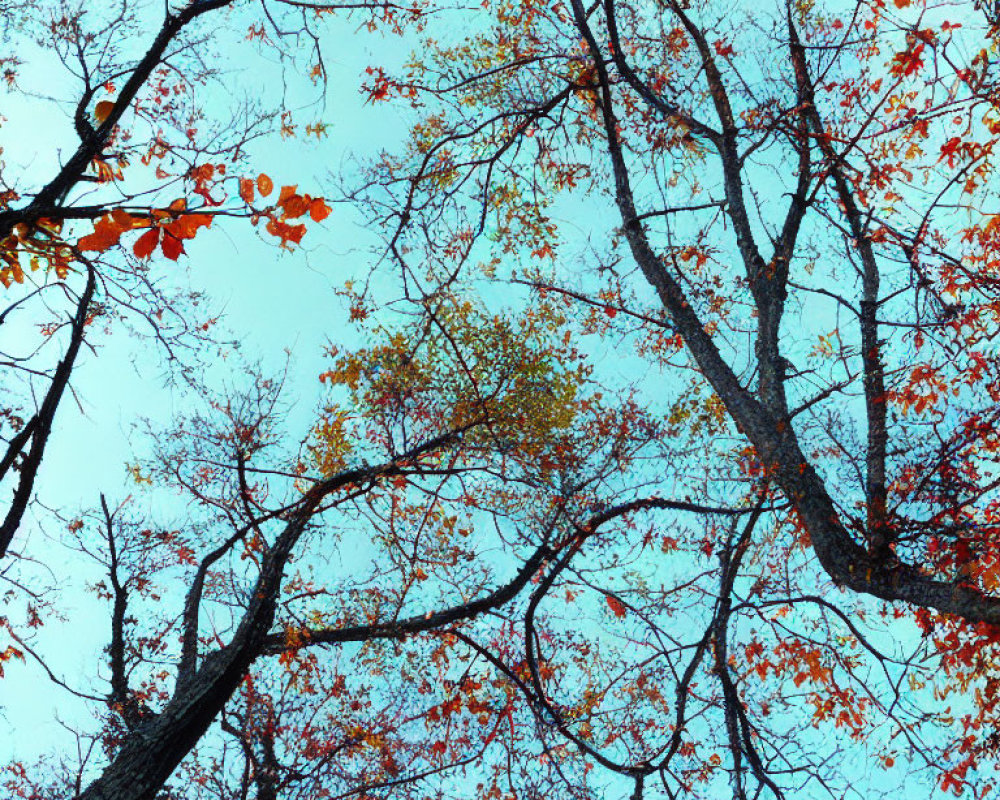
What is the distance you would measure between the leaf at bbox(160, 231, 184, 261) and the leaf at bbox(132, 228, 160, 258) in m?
0.02

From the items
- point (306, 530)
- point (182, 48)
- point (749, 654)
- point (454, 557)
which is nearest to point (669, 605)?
point (749, 654)

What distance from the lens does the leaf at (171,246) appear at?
1728mm

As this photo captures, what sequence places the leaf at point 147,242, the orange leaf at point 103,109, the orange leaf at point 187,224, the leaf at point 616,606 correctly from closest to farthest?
the leaf at point 147,242, the orange leaf at point 187,224, the orange leaf at point 103,109, the leaf at point 616,606

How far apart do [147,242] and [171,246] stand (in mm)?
56

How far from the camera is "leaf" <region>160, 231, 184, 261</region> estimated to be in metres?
1.73

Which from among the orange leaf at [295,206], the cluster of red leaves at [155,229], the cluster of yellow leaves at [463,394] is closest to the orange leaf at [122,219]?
the cluster of red leaves at [155,229]

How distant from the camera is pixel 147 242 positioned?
Result: 1701 mm

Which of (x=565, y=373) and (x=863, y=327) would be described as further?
(x=565, y=373)

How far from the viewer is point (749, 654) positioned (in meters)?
7.88

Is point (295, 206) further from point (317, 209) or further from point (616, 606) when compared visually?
point (616, 606)

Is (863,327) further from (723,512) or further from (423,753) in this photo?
(423,753)

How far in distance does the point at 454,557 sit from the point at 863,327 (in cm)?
496

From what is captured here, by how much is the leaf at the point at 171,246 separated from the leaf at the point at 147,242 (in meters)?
0.02

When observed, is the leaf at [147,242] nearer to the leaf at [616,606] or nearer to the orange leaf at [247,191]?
the orange leaf at [247,191]
